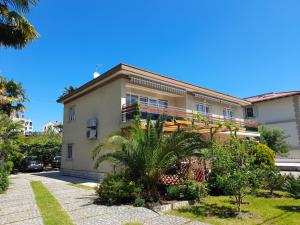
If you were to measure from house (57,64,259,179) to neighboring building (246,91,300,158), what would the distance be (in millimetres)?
10295

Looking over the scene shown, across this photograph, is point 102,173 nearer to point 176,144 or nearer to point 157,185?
point 157,185

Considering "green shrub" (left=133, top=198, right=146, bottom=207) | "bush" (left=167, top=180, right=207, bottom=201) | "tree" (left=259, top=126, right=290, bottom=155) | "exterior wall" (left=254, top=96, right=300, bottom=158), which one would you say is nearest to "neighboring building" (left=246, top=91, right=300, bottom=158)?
"exterior wall" (left=254, top=96, right=300, bottom=158)

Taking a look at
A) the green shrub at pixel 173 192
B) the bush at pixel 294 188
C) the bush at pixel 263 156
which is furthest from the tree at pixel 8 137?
the bush at pixel 263 156

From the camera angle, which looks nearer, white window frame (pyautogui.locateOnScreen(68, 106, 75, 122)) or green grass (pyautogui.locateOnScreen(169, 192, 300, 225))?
green grass (pyautogui.locateOnScreen(169, 192, 300, 225))

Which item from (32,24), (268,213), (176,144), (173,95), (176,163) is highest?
(32,24)

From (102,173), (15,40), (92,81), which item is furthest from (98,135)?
(15,40)

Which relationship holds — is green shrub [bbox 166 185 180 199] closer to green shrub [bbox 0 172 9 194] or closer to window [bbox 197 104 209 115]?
green shrub [bbox 0 172 9 194]

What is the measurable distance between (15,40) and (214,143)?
1424 cm

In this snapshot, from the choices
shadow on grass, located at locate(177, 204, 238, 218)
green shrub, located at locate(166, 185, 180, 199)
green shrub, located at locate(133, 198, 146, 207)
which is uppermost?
green shrub, located at locate(166, 185, 180, 199)

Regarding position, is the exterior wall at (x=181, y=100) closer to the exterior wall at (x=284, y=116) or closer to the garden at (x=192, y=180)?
the garden at (x=192, y=180)

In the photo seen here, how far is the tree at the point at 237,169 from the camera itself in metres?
9.91

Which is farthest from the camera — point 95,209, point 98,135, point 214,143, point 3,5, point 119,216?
point 98,135

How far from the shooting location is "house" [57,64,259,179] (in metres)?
20.0

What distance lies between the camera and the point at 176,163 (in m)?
13.5
